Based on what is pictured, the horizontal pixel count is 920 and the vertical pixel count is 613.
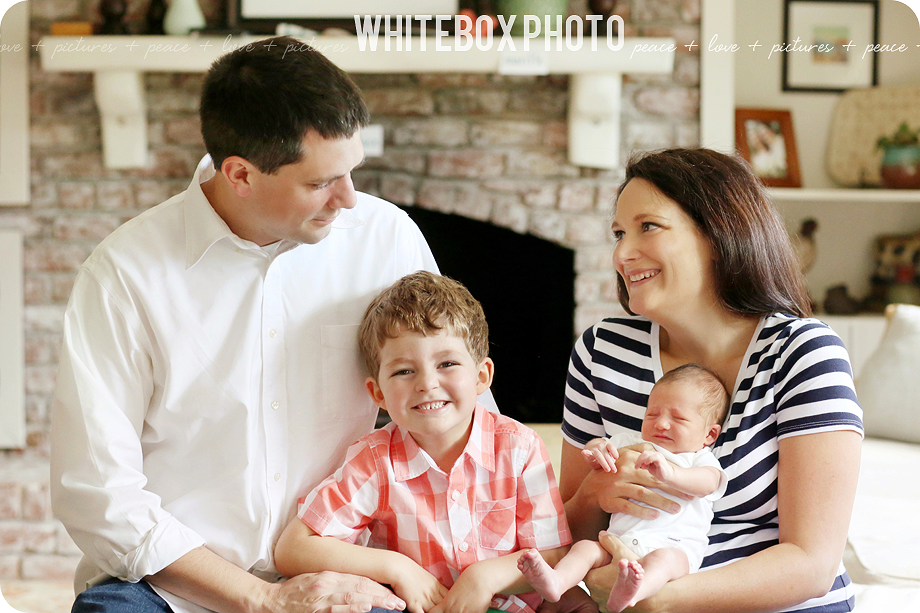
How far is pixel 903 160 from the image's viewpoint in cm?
297

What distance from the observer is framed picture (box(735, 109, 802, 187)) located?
3086 mm

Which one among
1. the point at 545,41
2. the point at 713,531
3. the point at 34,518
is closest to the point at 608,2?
the point at 545,41

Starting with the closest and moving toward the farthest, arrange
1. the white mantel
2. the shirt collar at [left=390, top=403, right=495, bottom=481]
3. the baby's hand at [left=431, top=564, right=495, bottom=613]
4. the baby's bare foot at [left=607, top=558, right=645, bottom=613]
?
1. the baby's bare foot at [left=607, top=558, right=645, bottom=613]
2. the baby's hand at [left=431, top=564, right=495, bottom=613]
3. the shirt collar at [left=390, top=403, right=495, bottom=481]
4. the white mantel

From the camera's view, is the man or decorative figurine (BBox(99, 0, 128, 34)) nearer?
the man

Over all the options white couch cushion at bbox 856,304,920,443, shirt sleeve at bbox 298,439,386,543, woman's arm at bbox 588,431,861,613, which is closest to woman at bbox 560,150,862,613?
woman's arm at bbox 588,431,861,613

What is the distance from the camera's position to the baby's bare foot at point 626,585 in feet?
3.36

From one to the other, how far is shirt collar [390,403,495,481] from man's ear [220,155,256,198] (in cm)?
46

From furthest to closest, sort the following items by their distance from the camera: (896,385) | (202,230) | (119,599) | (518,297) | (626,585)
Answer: (518,297) → (896,385) → (202,230) → (119,599) → (626,585)

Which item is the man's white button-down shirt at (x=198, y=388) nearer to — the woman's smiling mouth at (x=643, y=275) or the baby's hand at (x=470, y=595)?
the baby's hand at (x=470, y=595)

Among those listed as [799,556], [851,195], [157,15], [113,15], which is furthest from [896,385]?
[113,15]

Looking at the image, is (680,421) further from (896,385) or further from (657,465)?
(896,385)

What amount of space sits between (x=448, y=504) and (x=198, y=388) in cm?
44

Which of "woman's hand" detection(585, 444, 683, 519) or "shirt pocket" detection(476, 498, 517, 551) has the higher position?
"woman's hand" detection(585, 444, 683, 519)

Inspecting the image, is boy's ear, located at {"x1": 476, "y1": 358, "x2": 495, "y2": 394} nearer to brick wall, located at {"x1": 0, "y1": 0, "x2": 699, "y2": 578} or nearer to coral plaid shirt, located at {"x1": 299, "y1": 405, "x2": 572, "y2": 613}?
coral plaid shirt, located at {"x1": 299, "y1": 405, "x2": 572, "y2": 613}
